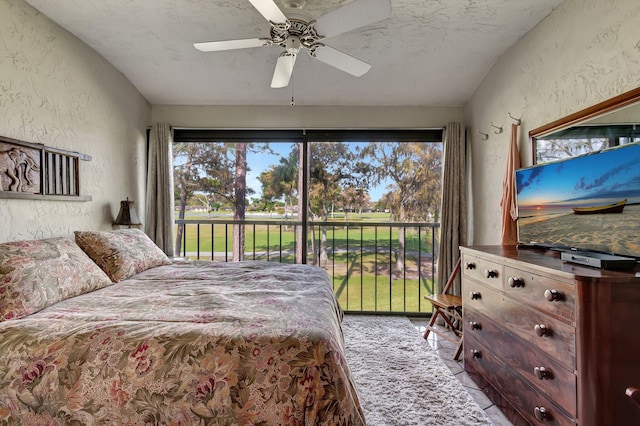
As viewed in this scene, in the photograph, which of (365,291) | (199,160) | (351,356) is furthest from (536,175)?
(199,160)

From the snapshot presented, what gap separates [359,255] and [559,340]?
2.51m

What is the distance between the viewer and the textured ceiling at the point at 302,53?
2156 mm

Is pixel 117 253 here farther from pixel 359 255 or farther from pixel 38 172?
pixel 359 255

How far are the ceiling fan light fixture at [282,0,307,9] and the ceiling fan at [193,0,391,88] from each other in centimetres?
39

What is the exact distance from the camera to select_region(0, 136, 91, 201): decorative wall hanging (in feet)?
6.31

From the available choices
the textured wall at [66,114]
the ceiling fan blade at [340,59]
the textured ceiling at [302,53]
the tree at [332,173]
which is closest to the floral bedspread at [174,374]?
the textured wall at [66,114]

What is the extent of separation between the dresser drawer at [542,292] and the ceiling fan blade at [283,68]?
172 centimetres

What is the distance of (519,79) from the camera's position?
7.97 feet

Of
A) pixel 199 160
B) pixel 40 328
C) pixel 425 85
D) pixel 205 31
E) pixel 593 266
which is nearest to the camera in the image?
pixel 40 328

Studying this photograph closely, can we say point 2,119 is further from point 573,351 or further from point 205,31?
point 573,351

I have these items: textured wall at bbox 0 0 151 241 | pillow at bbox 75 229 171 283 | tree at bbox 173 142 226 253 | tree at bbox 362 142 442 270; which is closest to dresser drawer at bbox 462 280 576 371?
tree at bbox 362 142 442 270

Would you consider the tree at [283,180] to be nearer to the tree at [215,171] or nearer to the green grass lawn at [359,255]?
the tree at [215,171]

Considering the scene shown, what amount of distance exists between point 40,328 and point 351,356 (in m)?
1.90

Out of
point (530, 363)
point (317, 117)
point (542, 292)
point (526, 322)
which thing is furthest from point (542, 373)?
point (317, 117)
